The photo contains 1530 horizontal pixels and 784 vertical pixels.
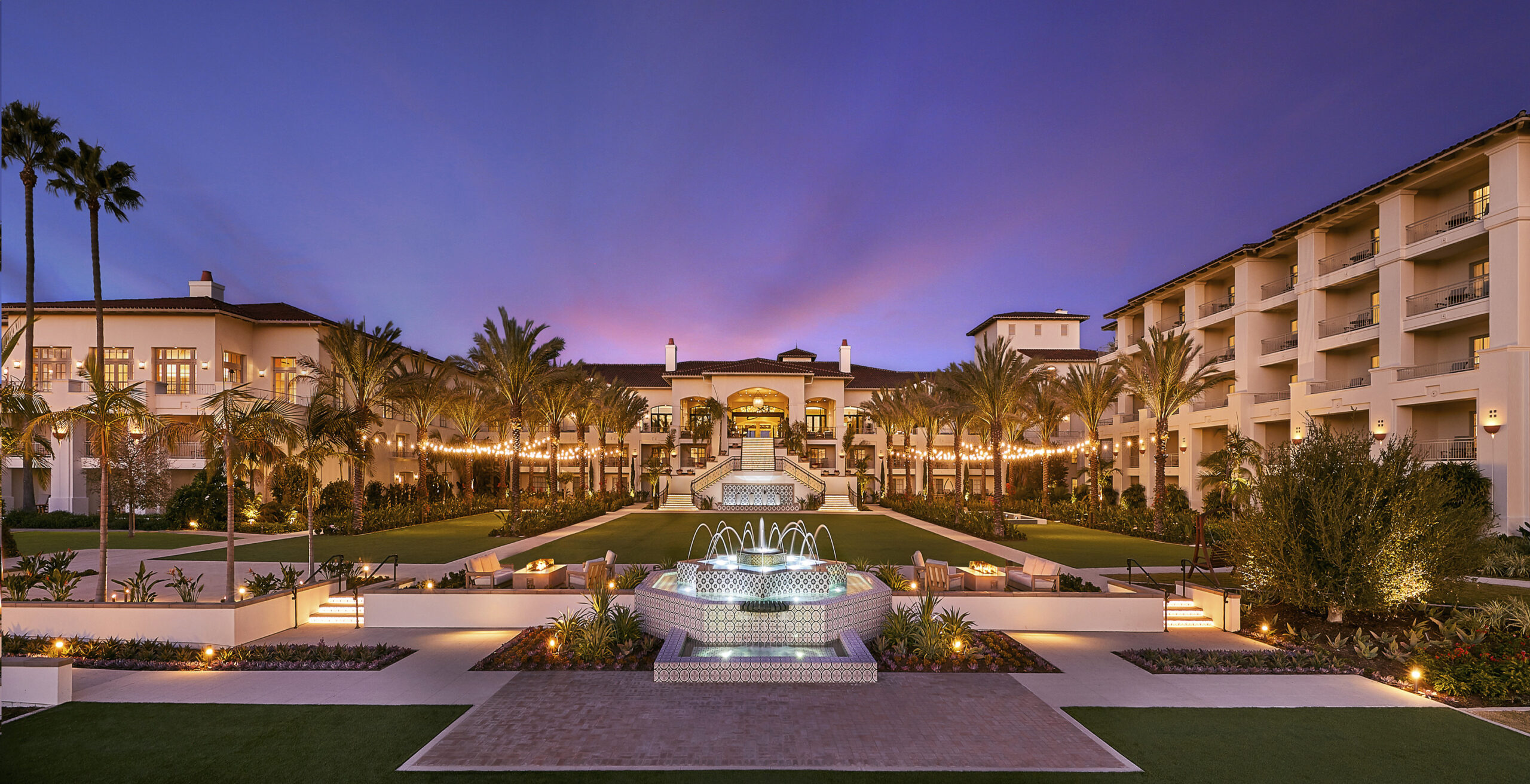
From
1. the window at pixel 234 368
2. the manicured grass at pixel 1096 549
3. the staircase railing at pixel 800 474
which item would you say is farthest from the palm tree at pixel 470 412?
the manicured grass at pixel 1096 549

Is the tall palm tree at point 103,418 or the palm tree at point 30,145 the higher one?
the palm tree at point 30,145

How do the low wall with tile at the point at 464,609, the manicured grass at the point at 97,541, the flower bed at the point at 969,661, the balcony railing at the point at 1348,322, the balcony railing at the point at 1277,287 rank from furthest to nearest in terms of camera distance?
the balcony railing at the point at 1277,287
the balcony railing at the point at 1348,322
the manicured grass at the point at 97,541
the low wall with tile at the point at 464,609
the flower bed at the point at 969,661

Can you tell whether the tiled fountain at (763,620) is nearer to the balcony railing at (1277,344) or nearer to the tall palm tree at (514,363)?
the tall palm tree at (514,363)

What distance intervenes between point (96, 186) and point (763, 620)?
33.9 meters

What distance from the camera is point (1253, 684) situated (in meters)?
10.6

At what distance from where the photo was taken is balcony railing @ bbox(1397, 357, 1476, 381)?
25484mm

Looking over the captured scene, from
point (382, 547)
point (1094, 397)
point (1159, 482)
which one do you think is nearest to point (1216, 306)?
point (1094, 397)

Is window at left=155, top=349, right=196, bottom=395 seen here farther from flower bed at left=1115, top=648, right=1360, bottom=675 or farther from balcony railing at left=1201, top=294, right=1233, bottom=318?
balcony railing at left=1201, top=294, right=1233, bottom=318

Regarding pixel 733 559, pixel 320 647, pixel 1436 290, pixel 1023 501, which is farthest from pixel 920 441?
pixel 320 647

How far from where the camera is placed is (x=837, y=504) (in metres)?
43.1

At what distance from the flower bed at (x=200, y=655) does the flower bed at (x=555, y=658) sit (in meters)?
1.72

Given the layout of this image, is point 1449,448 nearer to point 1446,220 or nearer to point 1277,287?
point 1446,220

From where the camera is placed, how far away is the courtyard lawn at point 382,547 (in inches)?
854

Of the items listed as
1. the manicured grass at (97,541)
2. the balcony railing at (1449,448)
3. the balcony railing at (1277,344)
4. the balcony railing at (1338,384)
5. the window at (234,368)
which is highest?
the balcony railing at (1277,344)
